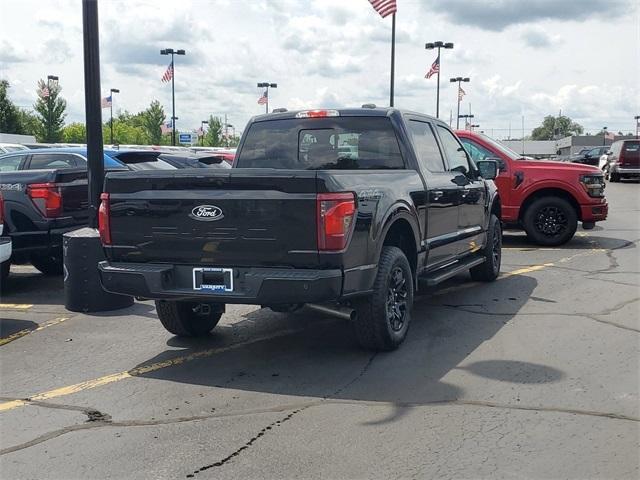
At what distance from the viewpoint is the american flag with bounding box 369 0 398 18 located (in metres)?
20.8

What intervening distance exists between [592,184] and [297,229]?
26.1 feet

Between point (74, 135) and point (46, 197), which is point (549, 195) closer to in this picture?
point (46, 197)

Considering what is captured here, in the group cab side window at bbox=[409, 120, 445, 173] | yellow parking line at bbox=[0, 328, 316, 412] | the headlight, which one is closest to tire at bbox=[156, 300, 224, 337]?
yellow parking line at bbox=[0, 328, 316, 412]

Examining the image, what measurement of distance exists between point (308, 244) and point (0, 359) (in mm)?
2895

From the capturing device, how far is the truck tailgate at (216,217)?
4781mm

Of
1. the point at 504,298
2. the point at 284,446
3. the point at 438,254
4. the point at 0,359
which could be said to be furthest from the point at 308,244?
the point at 504,298

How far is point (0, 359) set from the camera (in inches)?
226

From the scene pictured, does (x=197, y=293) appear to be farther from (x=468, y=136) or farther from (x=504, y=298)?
(x=468, y=136)

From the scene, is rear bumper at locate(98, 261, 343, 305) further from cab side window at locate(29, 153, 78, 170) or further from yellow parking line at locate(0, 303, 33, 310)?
cab side window at locate(29, 153, 78, 170)

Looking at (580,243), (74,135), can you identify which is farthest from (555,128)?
(580,243)

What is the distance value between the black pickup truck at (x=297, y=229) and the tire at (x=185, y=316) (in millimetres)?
12

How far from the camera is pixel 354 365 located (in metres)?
5.29

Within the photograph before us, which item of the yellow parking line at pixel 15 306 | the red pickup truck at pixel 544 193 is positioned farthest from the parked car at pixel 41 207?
the red pickup truck at pixel 544 193

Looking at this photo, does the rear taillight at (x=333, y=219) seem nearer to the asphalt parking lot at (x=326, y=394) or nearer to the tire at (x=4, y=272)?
the asphalt parking lot at (x=326, y=394)
